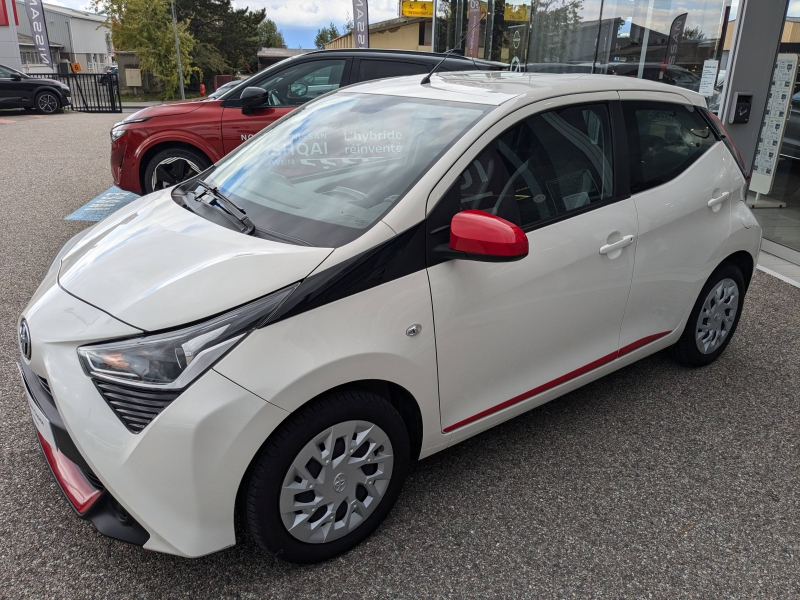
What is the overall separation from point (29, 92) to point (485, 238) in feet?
68.1

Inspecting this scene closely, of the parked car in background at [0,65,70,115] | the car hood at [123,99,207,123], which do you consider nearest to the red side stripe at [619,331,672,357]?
the car hood at [123,99,207,123]

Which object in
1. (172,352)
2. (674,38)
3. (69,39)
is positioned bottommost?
(172,352)

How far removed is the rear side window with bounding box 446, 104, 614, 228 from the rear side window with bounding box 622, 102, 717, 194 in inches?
7.0

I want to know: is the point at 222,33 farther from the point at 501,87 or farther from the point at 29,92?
the point at 501,87

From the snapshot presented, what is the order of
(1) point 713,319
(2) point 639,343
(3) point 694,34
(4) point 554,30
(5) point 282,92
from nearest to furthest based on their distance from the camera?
(2) point 639,343, (1) point 713,319, (5) point 282,92, (3) point 694,34, (4) point 554,30

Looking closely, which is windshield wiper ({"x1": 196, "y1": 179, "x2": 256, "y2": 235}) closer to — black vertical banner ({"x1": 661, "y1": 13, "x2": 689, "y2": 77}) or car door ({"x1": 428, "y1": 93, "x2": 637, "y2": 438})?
car door ({"x1": 428, "y1": 93, "x2": 637, "y2": 438})

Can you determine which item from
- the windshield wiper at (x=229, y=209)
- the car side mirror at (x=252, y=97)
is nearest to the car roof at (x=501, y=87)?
the windshield wiper at (x=229, y=209)

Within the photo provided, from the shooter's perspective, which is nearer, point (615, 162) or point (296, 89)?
point (615, 162)

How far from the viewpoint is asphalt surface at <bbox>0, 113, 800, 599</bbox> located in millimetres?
2328

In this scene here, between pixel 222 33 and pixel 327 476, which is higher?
pixel 222 33

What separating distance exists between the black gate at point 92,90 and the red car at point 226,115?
17.1 metres

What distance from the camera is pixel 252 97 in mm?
6406

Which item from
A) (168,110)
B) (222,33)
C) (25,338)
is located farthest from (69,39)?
(25,338)

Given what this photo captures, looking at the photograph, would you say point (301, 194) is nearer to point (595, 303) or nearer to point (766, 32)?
point (595, 303)
